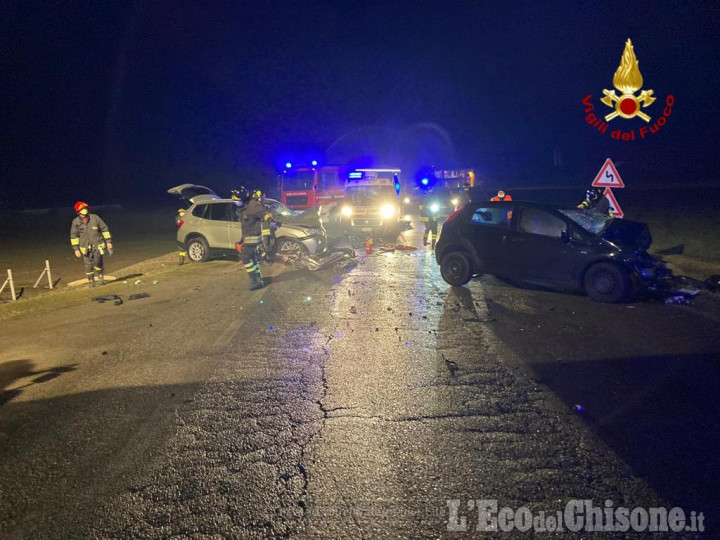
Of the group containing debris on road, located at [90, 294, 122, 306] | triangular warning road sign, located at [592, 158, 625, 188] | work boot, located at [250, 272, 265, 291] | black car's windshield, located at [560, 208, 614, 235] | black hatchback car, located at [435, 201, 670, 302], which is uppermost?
triangular warning road sign, located at [592, 158, 625, 188]

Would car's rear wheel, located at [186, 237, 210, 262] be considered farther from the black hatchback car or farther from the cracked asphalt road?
the black hatchback car

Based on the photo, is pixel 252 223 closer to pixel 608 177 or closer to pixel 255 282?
pixel 255 282

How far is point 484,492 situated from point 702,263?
37.0ft

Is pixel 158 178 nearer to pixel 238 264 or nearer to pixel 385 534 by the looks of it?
pixel 238 264

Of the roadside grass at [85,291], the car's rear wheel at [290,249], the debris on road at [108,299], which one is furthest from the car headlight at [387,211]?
the debris on road at [108,299]

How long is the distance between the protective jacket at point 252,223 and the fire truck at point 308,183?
13.9 m

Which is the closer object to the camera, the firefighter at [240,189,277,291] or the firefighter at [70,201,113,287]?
the firefighter at [240,189,277,291]

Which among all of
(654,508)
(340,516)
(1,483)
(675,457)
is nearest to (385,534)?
(340,516)

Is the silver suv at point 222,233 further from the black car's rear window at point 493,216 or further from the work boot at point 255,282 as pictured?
the black car's rear window at point 493,216

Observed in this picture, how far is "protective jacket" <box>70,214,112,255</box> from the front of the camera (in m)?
11.1

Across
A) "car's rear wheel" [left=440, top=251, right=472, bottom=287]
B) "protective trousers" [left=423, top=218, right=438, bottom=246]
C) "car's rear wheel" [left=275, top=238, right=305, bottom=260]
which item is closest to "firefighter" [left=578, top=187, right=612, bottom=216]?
"protective trousers" [left=423, top=218, right=438, bottom=246]

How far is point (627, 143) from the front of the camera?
7006cm

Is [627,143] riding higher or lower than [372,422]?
higher

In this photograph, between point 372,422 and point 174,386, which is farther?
point 174,386
